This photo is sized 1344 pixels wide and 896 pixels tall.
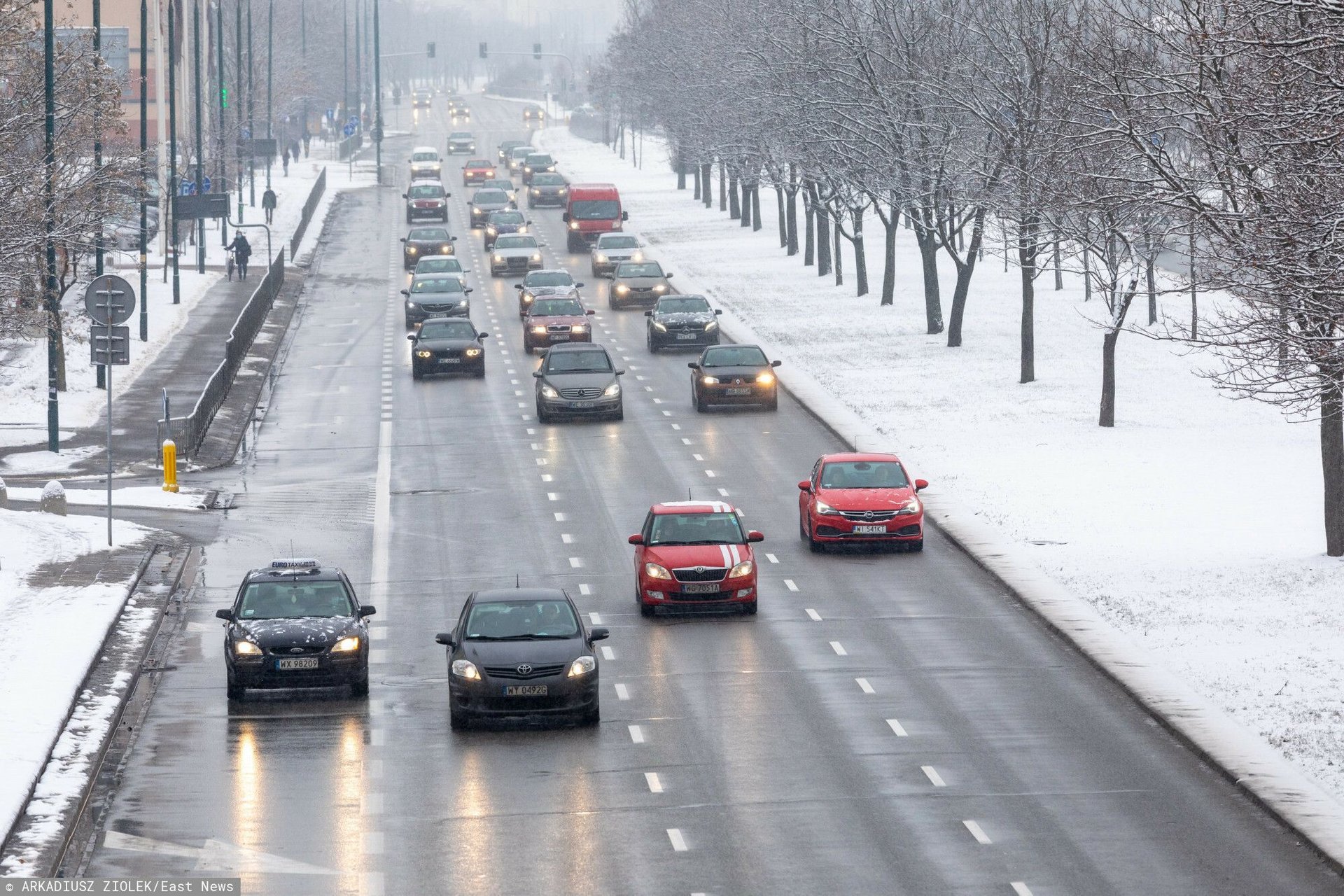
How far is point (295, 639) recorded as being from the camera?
23078 millimetres

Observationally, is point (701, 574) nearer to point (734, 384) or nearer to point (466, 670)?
point (466, 670)

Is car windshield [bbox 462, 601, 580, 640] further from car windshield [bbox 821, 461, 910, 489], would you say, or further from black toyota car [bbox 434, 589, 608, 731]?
car windshield [bbox 821, 461, 910, 489]

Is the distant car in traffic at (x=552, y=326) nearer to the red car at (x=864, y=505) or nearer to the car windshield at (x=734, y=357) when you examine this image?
the car windshield at (x=734, y=357)

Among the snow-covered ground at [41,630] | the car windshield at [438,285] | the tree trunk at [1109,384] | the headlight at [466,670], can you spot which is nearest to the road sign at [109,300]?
the snow-covered ground at [41,630]

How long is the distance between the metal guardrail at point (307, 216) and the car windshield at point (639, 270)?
18.5 meters

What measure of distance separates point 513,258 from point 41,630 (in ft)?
167

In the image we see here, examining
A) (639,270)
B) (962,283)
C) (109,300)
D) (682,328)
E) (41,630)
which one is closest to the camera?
(41,630)

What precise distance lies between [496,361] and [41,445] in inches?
612

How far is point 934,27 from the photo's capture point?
56250 millimetres

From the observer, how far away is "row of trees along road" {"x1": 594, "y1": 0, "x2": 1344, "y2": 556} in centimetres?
A: 2102

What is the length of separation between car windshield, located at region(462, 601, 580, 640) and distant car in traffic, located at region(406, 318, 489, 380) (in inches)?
1162

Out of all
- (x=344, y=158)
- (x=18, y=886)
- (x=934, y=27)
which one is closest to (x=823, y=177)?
(x=934, y=27)

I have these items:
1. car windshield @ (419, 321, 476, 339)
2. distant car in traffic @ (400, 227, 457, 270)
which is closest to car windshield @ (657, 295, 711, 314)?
car windshield @ (419, 321, 476, 339)

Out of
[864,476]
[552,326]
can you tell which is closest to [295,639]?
[864,476]
